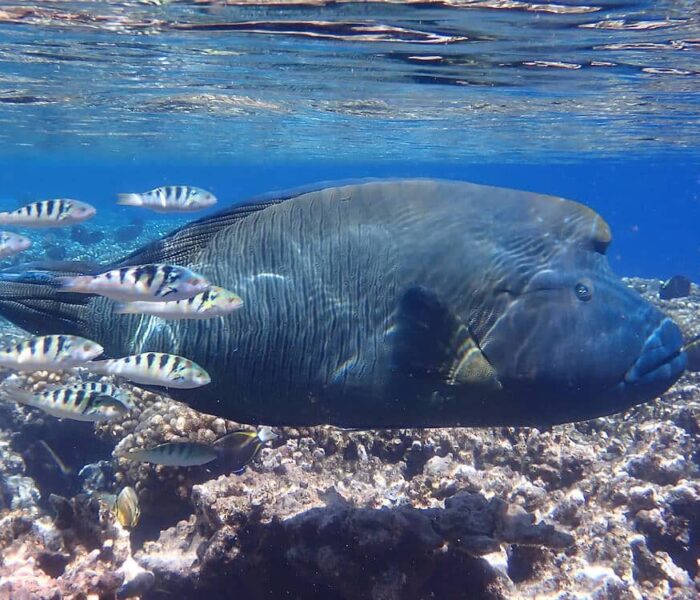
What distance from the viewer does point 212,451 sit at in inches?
185

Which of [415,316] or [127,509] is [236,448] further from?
[415,316]

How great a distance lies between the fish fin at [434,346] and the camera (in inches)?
118

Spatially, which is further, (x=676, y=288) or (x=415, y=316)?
(x=676, y=288)

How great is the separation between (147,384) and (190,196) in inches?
212

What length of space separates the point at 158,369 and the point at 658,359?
2861 mm

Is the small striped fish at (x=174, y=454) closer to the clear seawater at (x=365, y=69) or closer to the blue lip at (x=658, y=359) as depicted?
the blue lip at (x=658, y=359)

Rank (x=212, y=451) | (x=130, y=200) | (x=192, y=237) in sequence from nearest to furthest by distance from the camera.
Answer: (x=192, y=237) → (x=212, y=451) → (x=130, y=200)

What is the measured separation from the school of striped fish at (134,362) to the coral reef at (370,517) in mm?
275

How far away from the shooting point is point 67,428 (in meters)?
7.62

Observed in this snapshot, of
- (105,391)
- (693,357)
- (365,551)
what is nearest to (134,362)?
(105,391)

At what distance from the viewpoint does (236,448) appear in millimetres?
5391

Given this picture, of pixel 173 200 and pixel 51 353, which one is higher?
pixel 173 200

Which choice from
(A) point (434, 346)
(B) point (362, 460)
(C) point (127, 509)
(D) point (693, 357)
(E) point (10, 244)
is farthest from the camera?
(D) point (693, 357)

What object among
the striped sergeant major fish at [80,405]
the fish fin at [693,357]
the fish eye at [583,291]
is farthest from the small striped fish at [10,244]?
the fish fin at [693,357]
